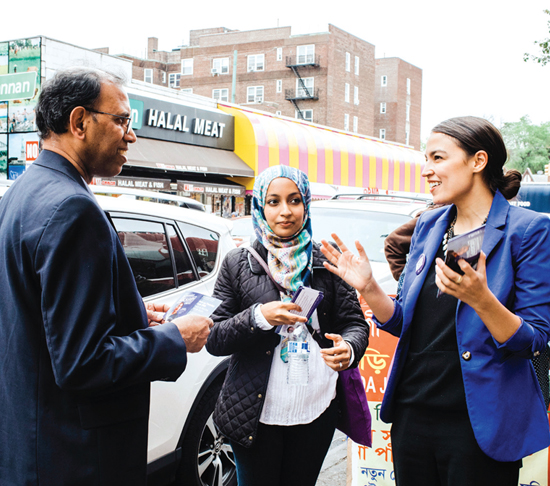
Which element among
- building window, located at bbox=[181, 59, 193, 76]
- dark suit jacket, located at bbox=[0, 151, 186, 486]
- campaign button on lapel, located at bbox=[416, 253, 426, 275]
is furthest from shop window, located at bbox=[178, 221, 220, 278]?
building window, located at bbox=[181, 59, 193, 76]

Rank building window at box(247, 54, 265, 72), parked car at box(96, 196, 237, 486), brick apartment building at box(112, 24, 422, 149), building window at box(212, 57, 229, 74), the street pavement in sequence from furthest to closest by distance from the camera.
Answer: building window at box(212, 57, 229, 74) → building window at box(247, 54, 265, 72) → brick apartment building at box(112, 24, 422, 149) → the street pavement → parked car at box(96, 196, 237, 486)

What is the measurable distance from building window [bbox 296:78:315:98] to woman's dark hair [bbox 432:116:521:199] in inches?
1792

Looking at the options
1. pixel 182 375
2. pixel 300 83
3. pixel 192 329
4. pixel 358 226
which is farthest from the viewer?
pixel 300 83

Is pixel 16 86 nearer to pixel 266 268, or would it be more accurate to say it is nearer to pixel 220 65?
pixel 266 268

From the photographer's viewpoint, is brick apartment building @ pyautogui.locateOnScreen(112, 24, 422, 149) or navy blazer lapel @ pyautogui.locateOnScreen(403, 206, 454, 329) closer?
navy blazer lapel @ pyautogui.locateOnScreen(403, 206, 454, 329)

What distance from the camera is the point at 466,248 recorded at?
160cm

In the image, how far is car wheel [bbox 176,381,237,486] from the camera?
319cm

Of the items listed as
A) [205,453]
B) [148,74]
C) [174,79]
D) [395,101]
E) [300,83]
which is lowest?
[205,453]

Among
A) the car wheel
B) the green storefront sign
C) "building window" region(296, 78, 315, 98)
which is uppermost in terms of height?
"building window" region(296, 78, 315, 98)

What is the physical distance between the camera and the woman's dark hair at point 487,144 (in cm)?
201

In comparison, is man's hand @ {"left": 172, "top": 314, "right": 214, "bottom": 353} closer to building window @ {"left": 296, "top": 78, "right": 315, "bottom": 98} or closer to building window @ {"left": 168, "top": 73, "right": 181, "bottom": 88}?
building window @ {"left": 296, "top": 78, "right": 315, "bottom": 98}

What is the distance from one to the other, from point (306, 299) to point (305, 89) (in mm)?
45905

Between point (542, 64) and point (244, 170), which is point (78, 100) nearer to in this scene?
point (542, 64)

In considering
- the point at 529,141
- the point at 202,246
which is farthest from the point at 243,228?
the point at 529,141
